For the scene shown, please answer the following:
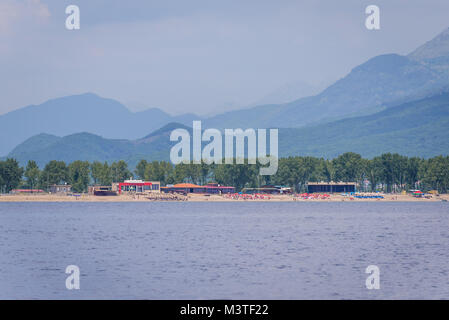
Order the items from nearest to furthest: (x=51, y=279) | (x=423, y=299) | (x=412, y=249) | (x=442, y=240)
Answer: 1. (x=423, y=299)
2. (x=51, y=279)
3. (x=412, y=249)
4. (x=442, y=240)

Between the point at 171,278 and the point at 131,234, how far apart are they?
45413 mm

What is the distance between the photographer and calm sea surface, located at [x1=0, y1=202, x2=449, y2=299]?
4962 centimetres

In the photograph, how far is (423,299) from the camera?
46625 mm

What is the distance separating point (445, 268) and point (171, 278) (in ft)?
79.0

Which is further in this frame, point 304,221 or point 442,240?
point 304,221

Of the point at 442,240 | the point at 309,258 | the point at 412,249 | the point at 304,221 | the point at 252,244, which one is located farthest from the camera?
the point at 304,221

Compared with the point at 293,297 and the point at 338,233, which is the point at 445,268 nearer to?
the point at 293,297

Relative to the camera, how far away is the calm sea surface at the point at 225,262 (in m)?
49.6

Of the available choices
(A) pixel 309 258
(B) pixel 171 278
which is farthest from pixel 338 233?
(B) pixel 171 278

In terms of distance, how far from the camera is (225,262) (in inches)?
2576
